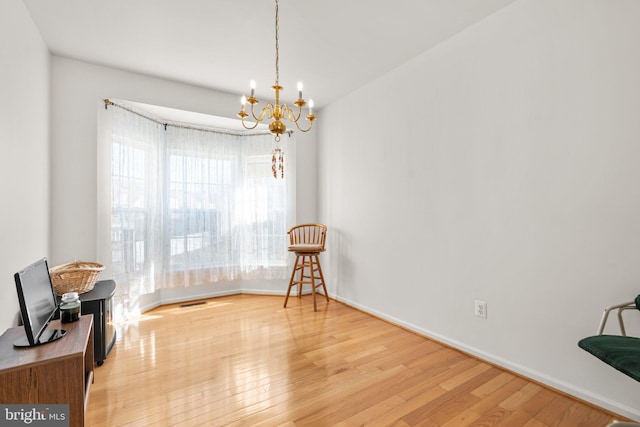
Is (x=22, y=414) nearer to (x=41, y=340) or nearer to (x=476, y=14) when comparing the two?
(x=41, y=340)

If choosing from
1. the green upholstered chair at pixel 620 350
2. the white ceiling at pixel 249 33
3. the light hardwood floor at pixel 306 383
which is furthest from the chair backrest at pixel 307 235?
the green upholstered chair at pixel 620 350

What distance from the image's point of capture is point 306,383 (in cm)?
201

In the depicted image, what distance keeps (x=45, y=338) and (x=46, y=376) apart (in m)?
0.29

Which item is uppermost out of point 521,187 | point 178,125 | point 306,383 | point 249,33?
point 249,33

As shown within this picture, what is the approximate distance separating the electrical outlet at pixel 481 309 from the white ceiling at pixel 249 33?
87.5 inches

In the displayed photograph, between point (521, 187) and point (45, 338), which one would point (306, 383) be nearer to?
point (45, 338)

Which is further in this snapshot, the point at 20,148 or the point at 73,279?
the point at 73,279

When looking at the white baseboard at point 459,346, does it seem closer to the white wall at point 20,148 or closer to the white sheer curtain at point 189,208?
the white sheer curtain at point 189,208

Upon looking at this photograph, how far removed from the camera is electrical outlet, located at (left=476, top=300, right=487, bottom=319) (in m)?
2.32

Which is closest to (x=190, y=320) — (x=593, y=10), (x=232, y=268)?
(x=232, y=268)

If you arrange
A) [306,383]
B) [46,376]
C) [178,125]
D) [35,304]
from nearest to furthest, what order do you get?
[46,376]
[35,304]
[306,383]
[178,125]

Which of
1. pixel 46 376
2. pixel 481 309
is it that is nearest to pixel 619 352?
pixel 481 309

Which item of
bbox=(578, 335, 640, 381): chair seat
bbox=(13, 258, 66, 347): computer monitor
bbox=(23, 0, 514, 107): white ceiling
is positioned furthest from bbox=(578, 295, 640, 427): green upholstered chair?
bbox=(13, 258, 66, 347): computer monitor

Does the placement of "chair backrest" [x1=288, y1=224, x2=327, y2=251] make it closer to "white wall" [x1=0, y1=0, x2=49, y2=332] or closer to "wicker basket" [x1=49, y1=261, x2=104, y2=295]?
"wicker basket" [x1=49, y1=261, x2=104, y2=295]
